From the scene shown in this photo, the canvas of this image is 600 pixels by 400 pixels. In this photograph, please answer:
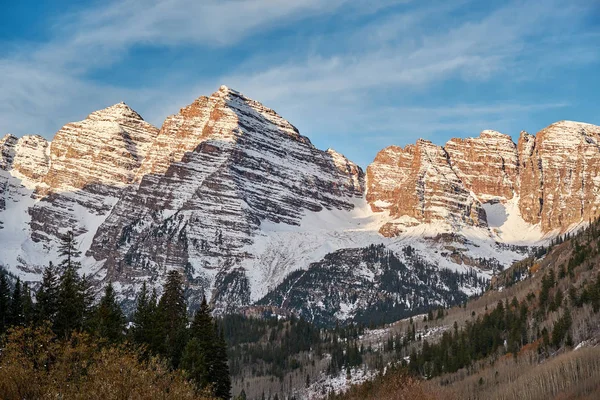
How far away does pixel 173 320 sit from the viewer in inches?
3893

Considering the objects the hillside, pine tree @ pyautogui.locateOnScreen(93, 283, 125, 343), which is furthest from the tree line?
the hillside

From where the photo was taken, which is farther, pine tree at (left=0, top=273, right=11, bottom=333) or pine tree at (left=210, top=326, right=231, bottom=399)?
pine tree at (left=0, top=273, right=11, bottom=333)

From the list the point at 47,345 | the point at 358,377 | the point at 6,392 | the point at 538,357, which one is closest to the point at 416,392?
the point at 47,345

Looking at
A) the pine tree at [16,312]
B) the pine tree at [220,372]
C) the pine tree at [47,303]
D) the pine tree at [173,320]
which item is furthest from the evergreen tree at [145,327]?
the pine tree at [16,312]

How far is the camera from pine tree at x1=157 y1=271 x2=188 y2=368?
94.4 m

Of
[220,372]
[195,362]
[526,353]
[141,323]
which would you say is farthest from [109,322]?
[526,353]

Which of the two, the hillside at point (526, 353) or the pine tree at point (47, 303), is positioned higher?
the pine tree at point (47, 303)

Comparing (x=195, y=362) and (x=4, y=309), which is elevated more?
(x=4, y=309)

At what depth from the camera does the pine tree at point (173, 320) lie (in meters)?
94.4

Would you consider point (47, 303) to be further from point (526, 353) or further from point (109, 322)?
point (526, 353)

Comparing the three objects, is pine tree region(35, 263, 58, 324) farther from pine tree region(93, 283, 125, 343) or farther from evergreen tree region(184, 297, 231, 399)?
evergreen tree region(184, 297, 231, 399)

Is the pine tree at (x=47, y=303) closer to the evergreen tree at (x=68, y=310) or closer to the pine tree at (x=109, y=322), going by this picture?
the evergreen tree at (x=68, y=310)

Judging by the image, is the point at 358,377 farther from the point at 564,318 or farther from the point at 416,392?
the point at 416,392

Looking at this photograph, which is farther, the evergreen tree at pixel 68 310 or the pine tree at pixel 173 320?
the pine tree at pixel 173 320
